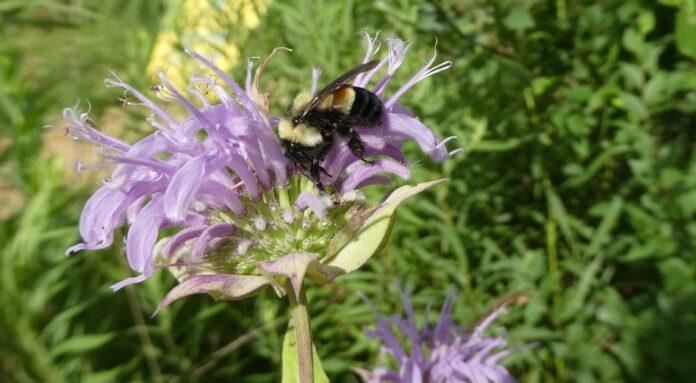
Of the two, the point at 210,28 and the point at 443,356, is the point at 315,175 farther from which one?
the point at 210,28

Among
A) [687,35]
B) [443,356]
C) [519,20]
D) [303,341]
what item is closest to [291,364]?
[303,341]

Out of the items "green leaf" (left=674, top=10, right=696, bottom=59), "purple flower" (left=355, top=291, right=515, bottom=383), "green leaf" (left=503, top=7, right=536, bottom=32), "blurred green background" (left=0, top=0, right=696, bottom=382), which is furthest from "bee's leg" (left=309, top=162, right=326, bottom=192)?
"green leaf" (left=674, top=10, right=696, bottom=59)

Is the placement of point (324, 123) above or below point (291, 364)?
above

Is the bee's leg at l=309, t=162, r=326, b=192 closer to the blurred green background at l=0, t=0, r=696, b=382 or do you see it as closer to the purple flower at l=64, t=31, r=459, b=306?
the purple flower at l=64, t=31, r=459, b=306

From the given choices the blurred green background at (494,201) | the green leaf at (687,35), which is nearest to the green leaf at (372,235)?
the blurred green background at (494,201)

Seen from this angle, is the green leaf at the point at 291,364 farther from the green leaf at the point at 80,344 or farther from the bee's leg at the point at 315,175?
the green leaf at the point at 80,344

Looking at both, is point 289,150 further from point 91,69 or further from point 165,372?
point 91,69

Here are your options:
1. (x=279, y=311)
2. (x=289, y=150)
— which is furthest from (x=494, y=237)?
(x=289, y=150)

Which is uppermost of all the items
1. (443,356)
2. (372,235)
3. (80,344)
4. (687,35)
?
(372,235)
